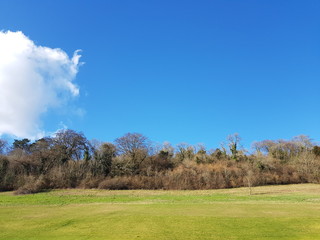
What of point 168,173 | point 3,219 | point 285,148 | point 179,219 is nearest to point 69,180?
point 168,173

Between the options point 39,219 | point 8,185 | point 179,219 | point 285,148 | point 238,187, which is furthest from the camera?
point 285,148

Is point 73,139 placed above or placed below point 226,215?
above

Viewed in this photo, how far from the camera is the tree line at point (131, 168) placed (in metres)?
42.5

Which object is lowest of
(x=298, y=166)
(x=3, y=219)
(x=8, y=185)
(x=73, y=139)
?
(x=3, y=219)

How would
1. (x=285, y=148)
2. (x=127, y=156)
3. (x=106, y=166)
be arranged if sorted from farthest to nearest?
(x=285, y=148), (x=127, y=156), (x=106, y=166)

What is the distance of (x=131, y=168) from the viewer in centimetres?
4931

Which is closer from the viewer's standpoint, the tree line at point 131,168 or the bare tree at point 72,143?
the tree line at point 131,168

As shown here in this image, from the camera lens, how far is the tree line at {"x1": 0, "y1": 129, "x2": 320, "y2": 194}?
1672 inches

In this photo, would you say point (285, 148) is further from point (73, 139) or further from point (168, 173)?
point (73, 139)

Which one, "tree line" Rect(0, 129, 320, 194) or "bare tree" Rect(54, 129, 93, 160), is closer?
"tree line" Rect(0, 129, 320, 194)

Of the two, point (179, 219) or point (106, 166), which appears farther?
point (106, 166)

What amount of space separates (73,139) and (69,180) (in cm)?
1398

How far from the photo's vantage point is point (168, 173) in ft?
153

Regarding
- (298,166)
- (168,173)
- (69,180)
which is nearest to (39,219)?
(69,180)
